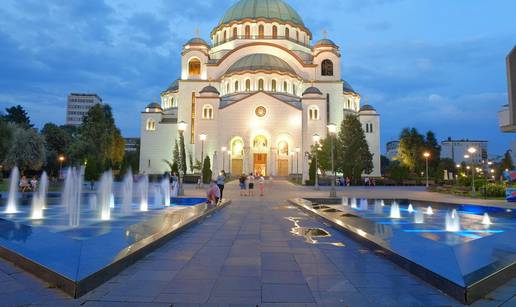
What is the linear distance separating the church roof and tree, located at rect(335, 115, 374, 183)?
1224 centimetres

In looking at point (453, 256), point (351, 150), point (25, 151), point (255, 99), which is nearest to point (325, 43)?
point (255, 99)

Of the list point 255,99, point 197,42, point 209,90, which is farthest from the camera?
point 197,42

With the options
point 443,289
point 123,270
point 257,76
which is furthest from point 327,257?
point 257,76

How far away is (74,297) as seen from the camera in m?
3.74

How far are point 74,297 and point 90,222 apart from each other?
18.5 ft

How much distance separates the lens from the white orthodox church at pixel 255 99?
1788 inches

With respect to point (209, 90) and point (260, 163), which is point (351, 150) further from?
point (209, 90)

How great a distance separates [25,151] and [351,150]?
30703 millimetres

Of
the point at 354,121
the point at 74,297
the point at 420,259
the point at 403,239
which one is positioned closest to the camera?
the point at 74,297

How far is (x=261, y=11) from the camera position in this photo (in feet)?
173

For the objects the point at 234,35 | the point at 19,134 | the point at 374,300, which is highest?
the point at 234,35

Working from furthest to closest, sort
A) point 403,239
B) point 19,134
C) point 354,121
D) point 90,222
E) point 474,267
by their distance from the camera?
point 354,121 → point 19,134 → point 90,222 → point 403,239 → point 474,267

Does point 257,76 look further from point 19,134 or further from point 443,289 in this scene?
point 443,289

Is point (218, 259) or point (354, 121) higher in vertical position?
point (354, 121)
